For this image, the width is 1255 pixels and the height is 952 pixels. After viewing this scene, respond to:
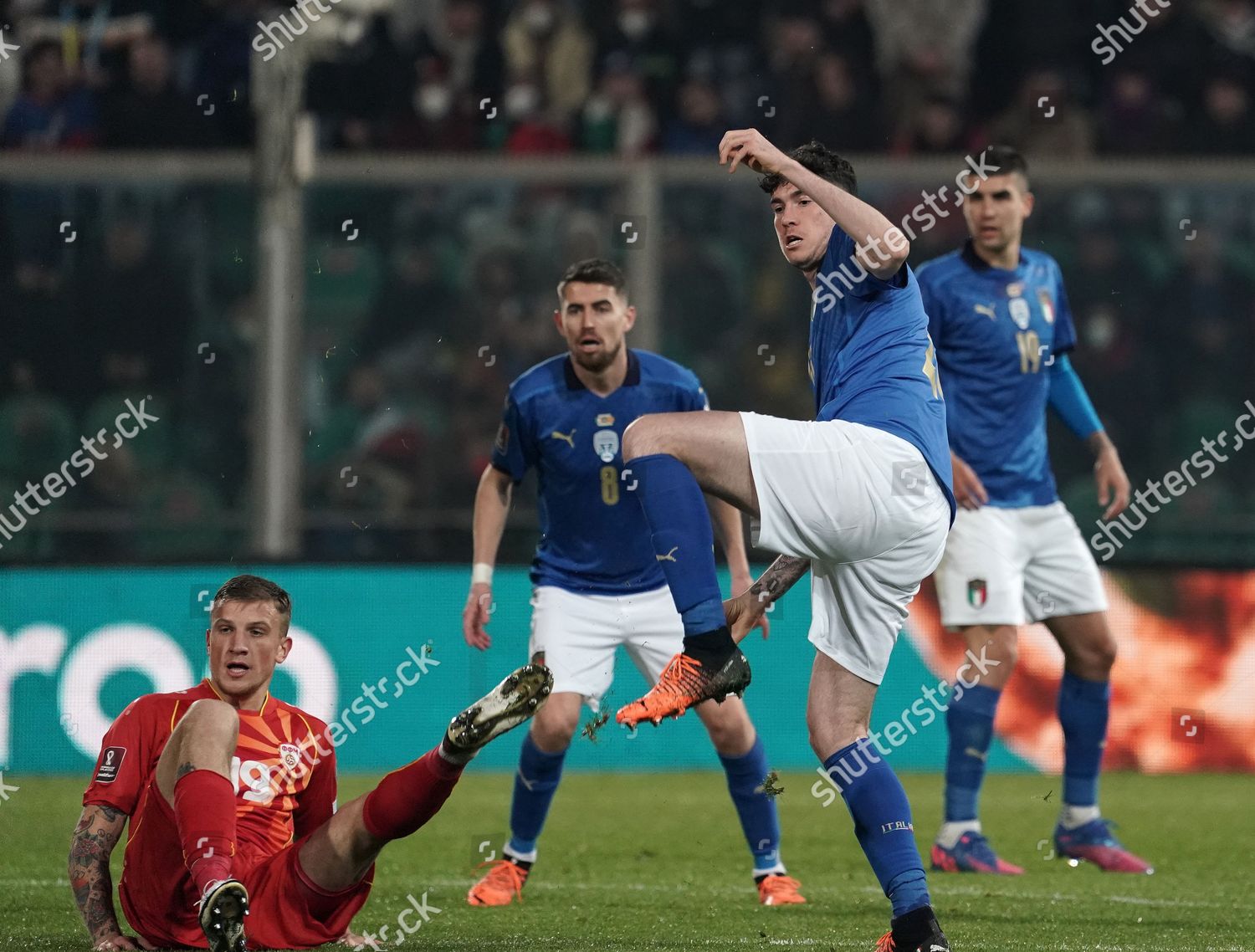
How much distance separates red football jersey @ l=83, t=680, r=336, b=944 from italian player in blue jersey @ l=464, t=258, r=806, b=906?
1563 millimetres

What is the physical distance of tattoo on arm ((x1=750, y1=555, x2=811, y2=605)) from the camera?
4.68 m

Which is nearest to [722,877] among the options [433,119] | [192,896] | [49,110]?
[192,896]

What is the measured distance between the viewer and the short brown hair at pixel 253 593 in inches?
184

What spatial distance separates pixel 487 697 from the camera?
424 centimetres

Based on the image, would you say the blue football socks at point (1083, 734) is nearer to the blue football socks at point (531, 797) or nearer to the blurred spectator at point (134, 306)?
the blue football socks at point (531, 797)

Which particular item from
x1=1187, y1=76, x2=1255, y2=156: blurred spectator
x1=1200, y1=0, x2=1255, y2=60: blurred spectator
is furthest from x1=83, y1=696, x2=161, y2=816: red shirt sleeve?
x1=1200, y1=0, x2=1255, y2=60: blurred spectator

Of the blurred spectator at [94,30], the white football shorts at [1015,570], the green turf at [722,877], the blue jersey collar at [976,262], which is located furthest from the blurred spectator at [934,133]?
the white football shorts at [1015,570]

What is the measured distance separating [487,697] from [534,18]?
32.1ft

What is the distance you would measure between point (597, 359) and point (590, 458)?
36 centimetres

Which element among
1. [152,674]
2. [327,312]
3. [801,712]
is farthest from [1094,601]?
[327,312]

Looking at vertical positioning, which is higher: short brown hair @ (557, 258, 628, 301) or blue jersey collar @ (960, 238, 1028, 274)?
blue jersey collar @ (960, 238, 1028, 274)

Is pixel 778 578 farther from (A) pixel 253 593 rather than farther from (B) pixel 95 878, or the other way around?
(B) pixel 95 878

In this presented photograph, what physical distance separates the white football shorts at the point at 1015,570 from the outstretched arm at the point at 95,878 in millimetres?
3463

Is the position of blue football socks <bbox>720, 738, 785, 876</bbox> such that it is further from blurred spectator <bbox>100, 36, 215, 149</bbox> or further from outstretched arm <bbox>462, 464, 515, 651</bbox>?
blurred spectator <bbox>100, 36, 215, 149</bbox>
